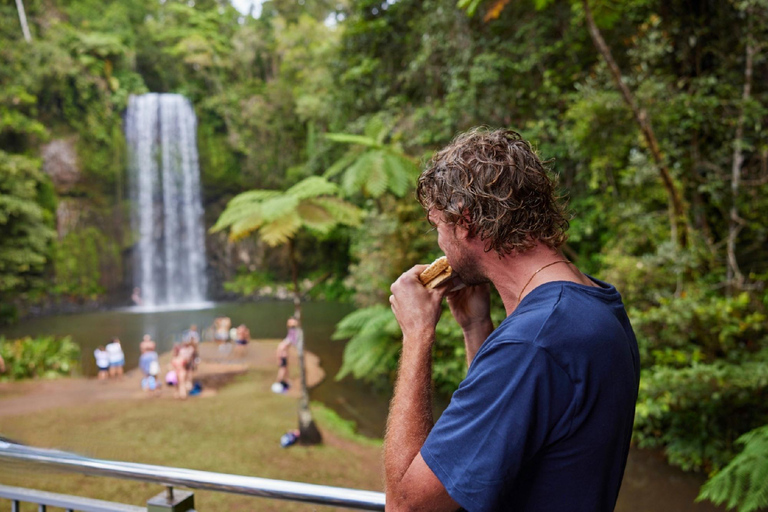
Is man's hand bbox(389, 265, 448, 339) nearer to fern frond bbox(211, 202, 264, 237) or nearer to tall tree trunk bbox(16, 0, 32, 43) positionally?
fern frond bbox(211, 202, 264, 237)

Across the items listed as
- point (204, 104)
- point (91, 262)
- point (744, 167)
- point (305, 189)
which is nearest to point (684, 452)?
point (744, 167)

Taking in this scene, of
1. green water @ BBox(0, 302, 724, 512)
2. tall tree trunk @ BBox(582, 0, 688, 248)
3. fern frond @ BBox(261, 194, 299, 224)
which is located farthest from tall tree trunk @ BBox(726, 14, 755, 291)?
fern frond @ BBox(261, 194, 299, 224)

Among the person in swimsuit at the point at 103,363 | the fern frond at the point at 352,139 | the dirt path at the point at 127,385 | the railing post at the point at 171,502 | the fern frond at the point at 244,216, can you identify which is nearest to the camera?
the railing post at the point at 171,502

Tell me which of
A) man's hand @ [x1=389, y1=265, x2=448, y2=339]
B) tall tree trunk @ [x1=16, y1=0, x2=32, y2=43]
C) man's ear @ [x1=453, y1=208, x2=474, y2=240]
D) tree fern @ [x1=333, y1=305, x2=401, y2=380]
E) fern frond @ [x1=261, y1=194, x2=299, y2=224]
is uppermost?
tall tree trunk @ [x1=16, y1=0, x2=32, y2=43]

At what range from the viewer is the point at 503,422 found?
2.27 feet

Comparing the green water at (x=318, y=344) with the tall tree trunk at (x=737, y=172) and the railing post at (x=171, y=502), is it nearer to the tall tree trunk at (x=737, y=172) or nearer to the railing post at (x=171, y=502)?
the tall tree trunk at (x=737, y=172)

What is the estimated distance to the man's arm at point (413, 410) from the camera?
0.76 metres

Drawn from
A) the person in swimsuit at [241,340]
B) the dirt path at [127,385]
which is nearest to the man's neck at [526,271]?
the dirt path at [127,385]

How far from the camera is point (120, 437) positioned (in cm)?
706

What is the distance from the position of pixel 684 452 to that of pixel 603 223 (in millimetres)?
3145

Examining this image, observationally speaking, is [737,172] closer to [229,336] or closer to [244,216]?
[244,216]

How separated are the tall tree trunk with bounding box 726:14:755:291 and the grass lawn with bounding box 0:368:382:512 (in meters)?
4.37

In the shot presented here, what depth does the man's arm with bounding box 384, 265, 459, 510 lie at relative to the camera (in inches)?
30.0

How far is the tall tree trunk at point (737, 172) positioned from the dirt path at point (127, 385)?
6443 millimetres
